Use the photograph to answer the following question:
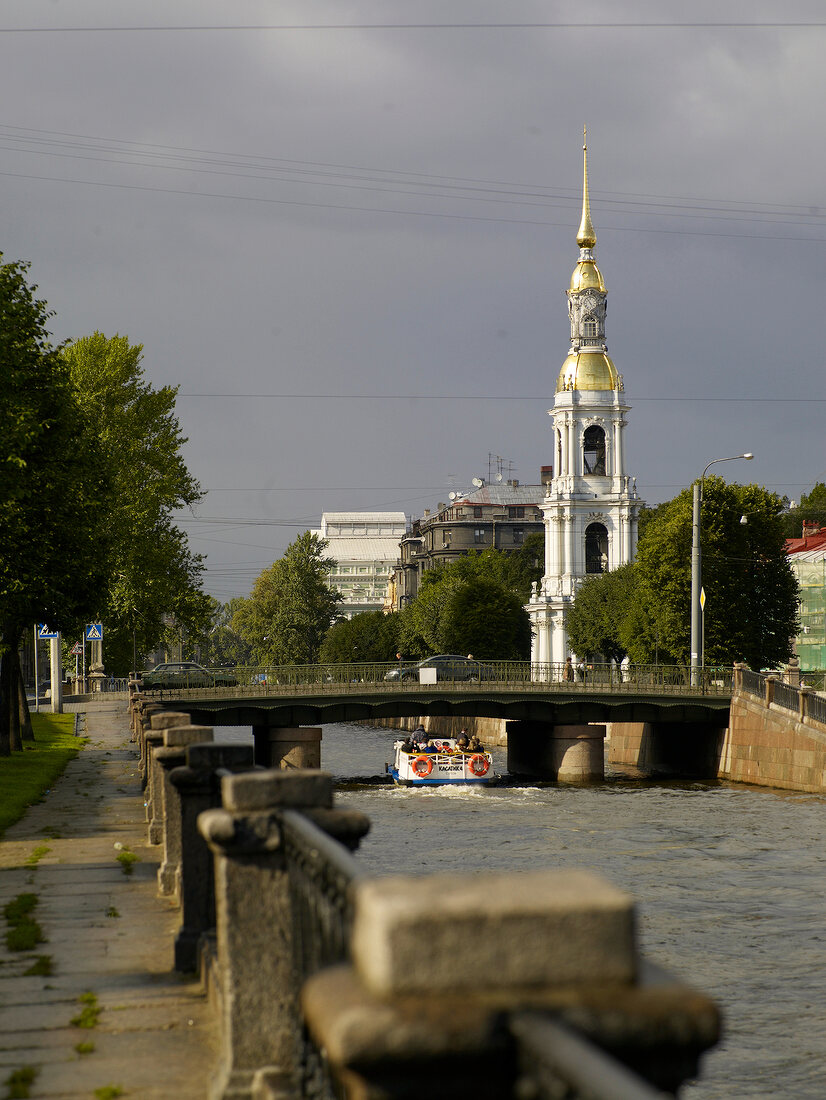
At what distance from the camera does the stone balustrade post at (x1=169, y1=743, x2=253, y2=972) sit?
29.0 ft

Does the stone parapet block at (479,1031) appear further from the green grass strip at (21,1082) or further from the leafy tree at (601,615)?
the leafy tree at (601,615)

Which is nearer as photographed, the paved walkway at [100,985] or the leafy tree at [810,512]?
the paved walkway at [100,985]

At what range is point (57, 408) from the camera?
32.9m

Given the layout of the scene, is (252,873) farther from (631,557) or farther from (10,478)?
(631,557)

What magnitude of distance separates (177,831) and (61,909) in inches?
45.8

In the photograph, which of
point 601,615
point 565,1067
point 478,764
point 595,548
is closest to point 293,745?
point 478,764

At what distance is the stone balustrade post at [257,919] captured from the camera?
617 cm

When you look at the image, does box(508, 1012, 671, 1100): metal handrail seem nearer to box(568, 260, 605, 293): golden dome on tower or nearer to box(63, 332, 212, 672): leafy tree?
box(63, 332, 212, 672): leafy tree

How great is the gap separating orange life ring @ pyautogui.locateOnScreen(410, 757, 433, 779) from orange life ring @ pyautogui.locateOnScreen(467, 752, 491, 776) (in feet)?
5.95

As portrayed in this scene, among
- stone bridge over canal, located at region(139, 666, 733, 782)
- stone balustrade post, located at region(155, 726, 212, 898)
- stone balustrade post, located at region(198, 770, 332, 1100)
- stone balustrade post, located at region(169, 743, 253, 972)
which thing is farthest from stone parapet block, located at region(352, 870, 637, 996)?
stone bridge over canal, located at region(139, 666, 733, 782)

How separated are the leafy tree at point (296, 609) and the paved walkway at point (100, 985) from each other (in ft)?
377

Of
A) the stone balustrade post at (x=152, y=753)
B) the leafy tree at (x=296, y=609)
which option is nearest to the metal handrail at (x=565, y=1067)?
the stone balustrade post at (x=152, y=753)

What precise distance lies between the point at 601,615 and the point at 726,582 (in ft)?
94.8

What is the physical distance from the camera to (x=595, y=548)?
358ft
